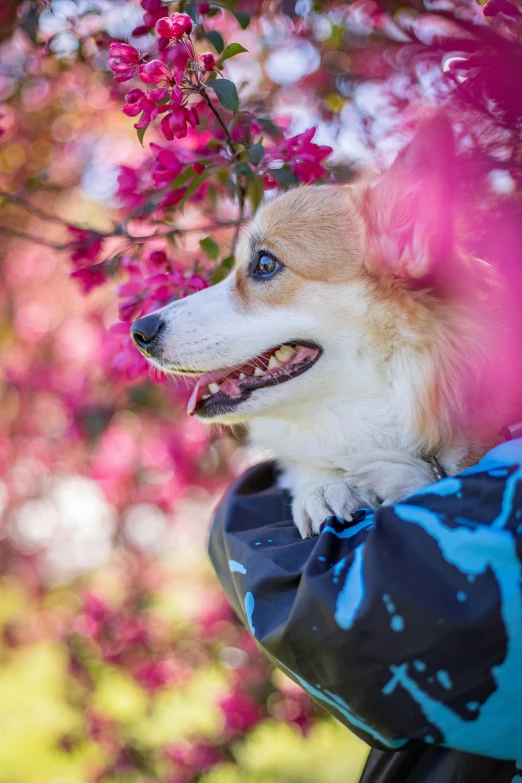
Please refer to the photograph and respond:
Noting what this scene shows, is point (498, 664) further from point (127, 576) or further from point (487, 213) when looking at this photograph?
point (127, 576)

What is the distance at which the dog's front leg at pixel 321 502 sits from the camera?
1.42 meters

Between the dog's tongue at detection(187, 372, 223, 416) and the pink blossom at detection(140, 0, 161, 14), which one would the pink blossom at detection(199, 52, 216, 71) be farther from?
the dog's tongue at detection(187, 372, 223, 416)

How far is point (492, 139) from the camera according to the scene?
1403mm

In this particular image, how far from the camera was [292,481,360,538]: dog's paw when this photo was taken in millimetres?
1414

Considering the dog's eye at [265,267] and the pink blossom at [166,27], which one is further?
the dog's eye at [265,267]

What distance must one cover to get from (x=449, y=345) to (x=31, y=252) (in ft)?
12.3

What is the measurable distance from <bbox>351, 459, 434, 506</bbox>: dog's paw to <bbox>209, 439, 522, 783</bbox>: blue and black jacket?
361 millimetres

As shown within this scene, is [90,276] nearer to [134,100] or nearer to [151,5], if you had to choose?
[134,100]

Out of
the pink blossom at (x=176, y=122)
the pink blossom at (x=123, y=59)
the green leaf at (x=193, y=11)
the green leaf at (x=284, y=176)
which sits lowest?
the green leaf at (x=284, y=176)

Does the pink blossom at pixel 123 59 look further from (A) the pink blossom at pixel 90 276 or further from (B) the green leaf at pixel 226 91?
(A) the pink blossom at pixel 90 276

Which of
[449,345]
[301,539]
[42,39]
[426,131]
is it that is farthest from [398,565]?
[42,39]

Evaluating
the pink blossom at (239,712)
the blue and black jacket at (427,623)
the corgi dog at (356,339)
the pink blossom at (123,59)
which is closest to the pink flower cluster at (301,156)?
the corgi dog at (356,339)

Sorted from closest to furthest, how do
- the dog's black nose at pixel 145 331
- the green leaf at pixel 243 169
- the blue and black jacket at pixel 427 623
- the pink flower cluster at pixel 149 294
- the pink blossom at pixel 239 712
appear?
the blue and black jacket at pixel 427 623, the green leaf at pixel 243 169, the dog's black nose at pixel 145 331, the pink flower cluster at pixel 149 294, the pink blossom at pixel 239 712

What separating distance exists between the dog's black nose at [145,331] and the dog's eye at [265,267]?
0.32 metres
